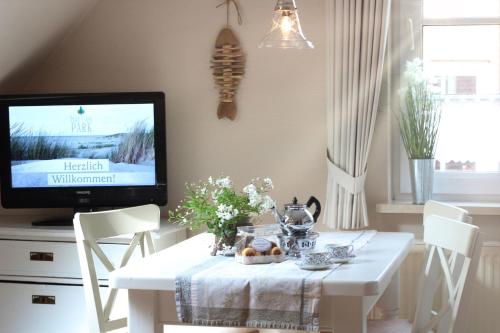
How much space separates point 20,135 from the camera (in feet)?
14.2

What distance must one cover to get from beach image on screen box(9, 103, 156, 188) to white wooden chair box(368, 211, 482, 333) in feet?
5.41

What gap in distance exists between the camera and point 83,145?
4289 millimetres

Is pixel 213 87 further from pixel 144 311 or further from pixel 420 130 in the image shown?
pixel 144 311

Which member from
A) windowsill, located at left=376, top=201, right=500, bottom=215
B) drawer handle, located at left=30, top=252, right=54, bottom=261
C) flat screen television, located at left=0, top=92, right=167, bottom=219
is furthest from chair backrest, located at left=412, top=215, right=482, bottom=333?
drawer handle, located at left=30, top=252, right=54, bottom=261

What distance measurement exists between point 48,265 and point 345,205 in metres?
1.49

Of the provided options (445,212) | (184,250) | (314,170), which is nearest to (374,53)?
(314,170)

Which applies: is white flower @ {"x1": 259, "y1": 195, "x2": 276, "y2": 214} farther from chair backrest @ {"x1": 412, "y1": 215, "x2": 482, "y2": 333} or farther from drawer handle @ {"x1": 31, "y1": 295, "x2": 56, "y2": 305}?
drawer handle @ {"x1": 31, "y1": 295, "x2": 56, "y2": 305}

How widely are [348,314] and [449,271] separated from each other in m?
0.50

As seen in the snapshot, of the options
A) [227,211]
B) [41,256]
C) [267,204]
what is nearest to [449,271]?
[267,204]

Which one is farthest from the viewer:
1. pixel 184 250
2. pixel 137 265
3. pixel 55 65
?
pixel 55 65

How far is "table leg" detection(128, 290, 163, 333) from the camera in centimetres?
260

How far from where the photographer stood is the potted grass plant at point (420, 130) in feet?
13.2

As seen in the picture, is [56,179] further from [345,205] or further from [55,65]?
[345,205]

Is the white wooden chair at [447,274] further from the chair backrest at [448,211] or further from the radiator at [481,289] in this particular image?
the radiator at [481,289]
